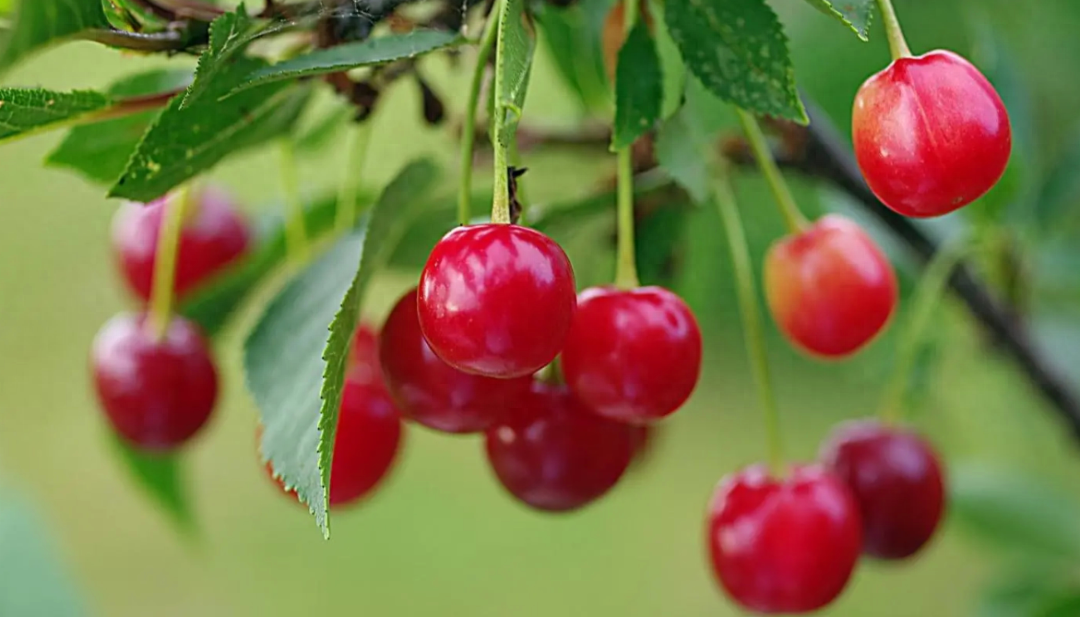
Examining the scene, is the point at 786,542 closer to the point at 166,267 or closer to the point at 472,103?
the point at 472,103

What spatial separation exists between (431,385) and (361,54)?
0.15 metres

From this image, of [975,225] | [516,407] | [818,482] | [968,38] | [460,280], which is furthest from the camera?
[968,38]

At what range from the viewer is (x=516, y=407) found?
60cm

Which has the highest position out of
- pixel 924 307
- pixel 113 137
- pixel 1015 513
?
pixel 113 137

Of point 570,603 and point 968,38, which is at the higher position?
point 968,38

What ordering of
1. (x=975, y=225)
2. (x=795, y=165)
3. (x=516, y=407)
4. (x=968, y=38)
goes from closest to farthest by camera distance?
(x=516, y=407), (x=795, y=165), (x=975, y=225), (x=968, y=38)

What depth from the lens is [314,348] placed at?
59 cm

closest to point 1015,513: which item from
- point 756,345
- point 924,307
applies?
point 924,307

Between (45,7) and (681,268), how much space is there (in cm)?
57

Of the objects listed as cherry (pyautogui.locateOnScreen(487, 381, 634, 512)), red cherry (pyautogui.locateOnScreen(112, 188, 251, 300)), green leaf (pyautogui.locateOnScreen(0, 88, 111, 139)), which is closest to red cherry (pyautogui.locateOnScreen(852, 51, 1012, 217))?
cherry (pyautogui.locateOnScreen(487, 381, 634, 512))

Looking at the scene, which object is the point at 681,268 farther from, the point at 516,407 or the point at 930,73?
the point at 930,73

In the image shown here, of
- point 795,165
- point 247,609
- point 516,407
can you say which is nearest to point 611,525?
point 247,609

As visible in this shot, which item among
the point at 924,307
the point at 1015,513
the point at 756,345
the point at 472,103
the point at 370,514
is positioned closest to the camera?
the point at 472,103

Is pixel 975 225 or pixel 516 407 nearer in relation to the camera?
pixel 516 407
